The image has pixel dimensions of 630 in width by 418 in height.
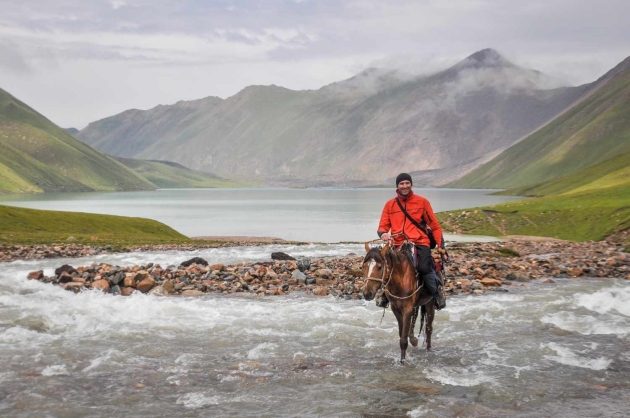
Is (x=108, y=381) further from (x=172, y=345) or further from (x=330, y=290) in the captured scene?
(x=330, y=290)

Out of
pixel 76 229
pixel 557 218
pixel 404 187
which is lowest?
pixel 76 229

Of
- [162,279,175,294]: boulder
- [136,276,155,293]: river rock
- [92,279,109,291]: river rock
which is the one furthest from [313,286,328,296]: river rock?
[92,279,109,291]: river rock

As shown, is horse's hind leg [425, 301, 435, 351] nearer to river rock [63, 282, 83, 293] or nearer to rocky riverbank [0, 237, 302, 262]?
river rock [63, 282, 83, 293]

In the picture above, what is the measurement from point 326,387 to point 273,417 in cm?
217

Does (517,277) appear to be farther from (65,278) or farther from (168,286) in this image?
(65,278)

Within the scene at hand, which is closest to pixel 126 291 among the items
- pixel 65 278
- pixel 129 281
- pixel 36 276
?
pixel 129 281

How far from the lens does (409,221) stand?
16.0 metres

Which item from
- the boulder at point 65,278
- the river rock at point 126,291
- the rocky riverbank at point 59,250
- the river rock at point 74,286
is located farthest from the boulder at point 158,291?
the rocky riverbank at point 59,250

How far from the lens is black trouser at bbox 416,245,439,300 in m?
15.8

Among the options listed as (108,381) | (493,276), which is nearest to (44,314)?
(108,381)

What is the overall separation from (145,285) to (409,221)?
55.4 feet

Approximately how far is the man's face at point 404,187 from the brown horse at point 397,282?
1.52m

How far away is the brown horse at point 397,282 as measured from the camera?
14.5 metres

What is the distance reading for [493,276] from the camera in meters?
31.9
